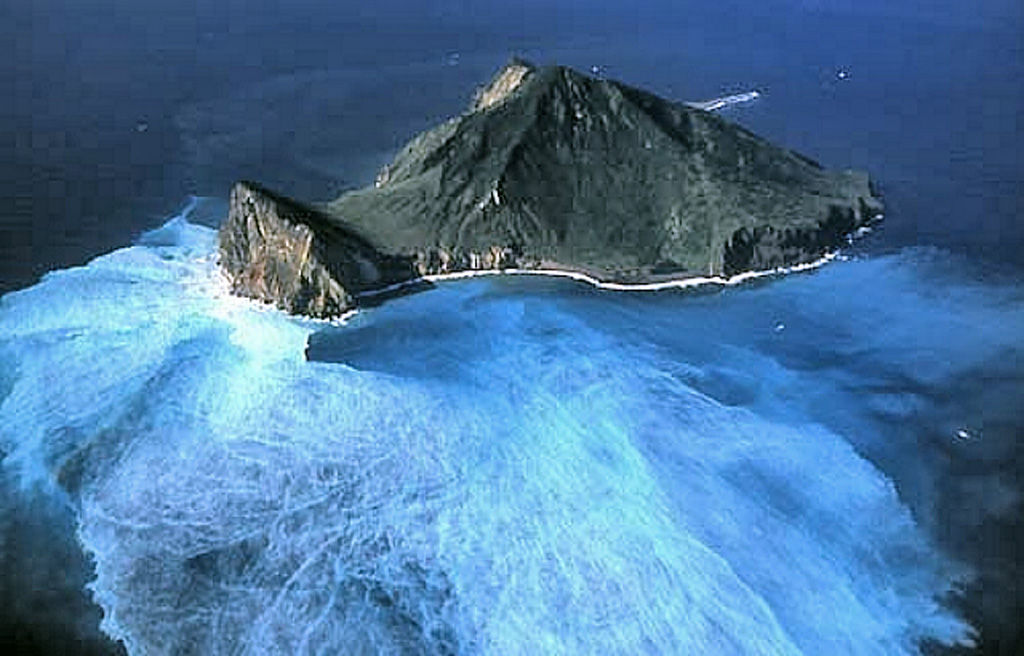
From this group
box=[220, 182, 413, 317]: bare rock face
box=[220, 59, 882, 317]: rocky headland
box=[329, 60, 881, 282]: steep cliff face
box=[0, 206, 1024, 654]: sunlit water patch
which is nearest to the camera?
box=[0, 206, 1024, 654]: sunlit water patch

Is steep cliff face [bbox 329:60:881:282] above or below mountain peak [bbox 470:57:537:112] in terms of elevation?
below

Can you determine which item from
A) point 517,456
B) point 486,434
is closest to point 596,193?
point 486,434

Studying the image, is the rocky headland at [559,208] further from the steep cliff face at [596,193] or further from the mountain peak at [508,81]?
the mountain peak at [508,81]

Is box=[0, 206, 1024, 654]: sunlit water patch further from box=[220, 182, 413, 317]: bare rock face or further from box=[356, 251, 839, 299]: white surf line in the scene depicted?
box=[220, 182, 413, 317]: bare rock face

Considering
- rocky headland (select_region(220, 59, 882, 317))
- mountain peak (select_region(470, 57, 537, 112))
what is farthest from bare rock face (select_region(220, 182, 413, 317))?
mountain peak (select_region(470, 57, 537, 112))

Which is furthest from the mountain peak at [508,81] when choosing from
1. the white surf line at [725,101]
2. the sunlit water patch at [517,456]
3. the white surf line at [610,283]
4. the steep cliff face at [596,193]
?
the sunlit water patch at [517,456]

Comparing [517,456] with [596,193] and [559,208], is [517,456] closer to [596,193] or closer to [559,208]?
[559,208]
